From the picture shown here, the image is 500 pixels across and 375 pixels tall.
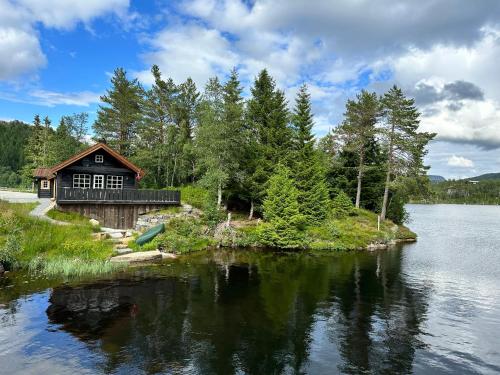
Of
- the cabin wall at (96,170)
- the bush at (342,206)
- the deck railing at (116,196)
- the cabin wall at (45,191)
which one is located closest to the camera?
the deck railing at (116,196)

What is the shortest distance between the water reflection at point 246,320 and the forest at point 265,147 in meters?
13.4

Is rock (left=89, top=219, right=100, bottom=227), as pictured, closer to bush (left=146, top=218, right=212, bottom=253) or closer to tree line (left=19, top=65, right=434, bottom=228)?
bush (left=146, top=218, right=212, bottom=253)

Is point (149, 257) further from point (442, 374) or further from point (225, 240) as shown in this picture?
point (442, 374)

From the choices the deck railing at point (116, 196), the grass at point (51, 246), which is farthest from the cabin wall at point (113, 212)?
the grass at point (51, 246)

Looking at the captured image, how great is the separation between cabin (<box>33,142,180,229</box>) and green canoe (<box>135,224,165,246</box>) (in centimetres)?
491

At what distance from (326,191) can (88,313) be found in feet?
101

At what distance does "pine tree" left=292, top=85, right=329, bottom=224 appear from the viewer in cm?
4041

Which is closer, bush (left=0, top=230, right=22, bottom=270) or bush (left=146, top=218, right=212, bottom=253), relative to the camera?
bush (left=0, top=230, right=22, bottom=270)

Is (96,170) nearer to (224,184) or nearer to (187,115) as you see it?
(224,184)

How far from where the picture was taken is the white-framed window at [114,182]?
4009 centimetres

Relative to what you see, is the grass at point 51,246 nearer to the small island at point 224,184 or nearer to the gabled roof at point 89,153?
the small island at point 224,184

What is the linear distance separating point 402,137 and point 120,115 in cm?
4209

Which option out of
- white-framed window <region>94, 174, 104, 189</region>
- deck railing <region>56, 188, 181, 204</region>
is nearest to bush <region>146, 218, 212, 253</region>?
deck railing <region>56, 188, 181, 204</region>

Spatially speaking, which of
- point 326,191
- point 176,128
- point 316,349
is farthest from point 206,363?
point 176,128
